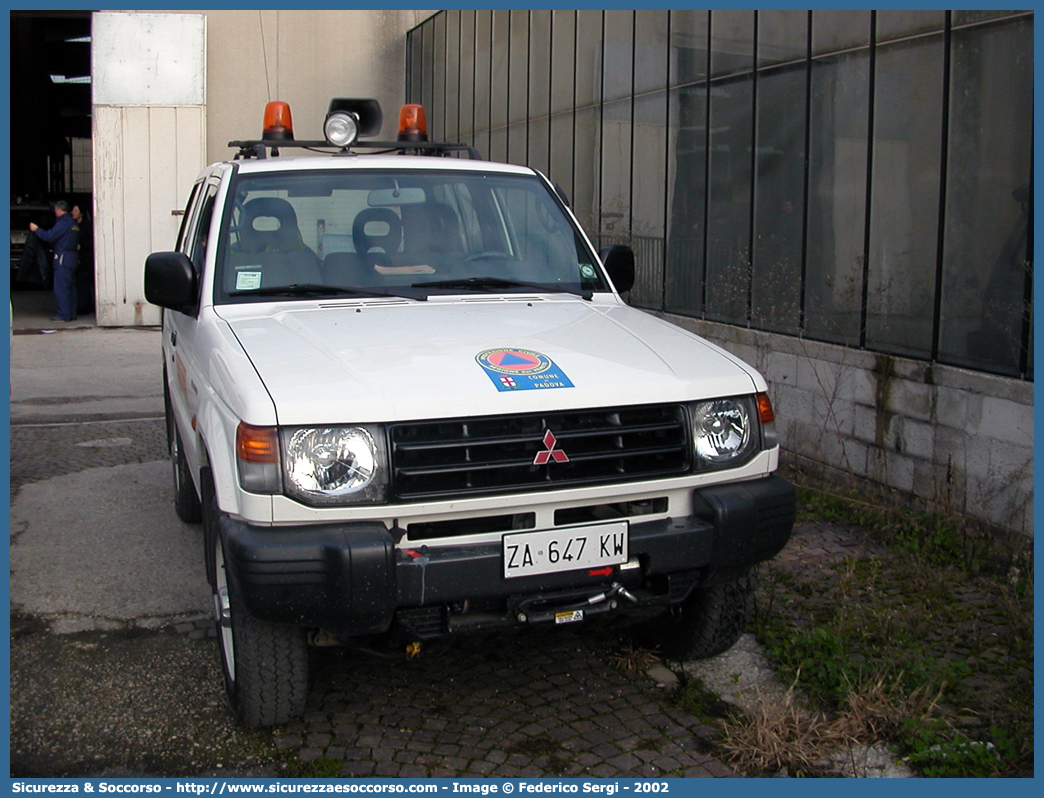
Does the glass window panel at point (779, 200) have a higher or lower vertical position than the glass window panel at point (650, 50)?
lower

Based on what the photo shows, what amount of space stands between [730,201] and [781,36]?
1314mm

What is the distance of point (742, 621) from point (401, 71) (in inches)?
633

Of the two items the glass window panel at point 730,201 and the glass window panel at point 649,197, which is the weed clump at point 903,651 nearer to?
the glass window panel at point 730,201

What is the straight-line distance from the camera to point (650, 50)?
9.95m

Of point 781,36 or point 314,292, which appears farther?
point 781,36

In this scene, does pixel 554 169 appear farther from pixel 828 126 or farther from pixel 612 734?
pixel 612 734

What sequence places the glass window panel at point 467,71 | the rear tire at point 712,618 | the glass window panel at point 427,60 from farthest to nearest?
the glass window panel at point 427,60, the glass window panel at point 467,71, the rear tire at point 712,618

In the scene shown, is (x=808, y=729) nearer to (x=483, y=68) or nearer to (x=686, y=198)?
(x=686, y=198)

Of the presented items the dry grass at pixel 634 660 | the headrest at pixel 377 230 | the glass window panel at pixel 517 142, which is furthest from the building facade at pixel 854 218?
the headrest at pixel 377 230

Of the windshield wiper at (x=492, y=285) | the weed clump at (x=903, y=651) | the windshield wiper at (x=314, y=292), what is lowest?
the weed clump at (x=903, y=651)

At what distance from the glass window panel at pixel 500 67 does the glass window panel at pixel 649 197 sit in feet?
14.0

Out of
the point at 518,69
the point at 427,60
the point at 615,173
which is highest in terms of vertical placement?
the point at 427,60

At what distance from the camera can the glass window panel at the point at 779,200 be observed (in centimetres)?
767

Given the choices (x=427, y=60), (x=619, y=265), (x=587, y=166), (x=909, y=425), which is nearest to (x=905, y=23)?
(x=909, y=425)
